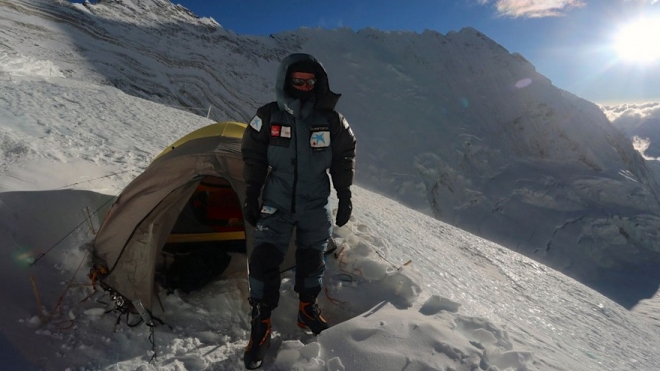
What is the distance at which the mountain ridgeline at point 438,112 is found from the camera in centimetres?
2225

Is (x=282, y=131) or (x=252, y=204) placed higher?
(x=282, y=131)

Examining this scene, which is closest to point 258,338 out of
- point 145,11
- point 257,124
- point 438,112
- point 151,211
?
point 151,211

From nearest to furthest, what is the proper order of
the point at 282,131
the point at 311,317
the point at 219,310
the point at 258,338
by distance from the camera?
1. the point at 258,338
2. the point at 282,131
3. the point at 311,317
4. the point at 219,310

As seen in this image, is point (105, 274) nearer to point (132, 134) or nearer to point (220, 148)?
point (220, 148)

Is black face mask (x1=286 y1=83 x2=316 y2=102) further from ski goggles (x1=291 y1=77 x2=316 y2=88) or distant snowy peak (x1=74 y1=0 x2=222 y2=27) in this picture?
distant snowy peak (x1=74 y1=0 x2=222 y2=27)

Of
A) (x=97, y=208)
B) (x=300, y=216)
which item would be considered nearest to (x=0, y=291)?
(x=97, y=208)

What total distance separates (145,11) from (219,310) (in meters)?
32.5

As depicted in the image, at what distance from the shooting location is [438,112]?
3203 centimetres

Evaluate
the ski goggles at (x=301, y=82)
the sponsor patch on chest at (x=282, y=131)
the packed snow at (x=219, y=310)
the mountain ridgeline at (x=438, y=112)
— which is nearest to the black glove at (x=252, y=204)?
the sponsor patch on chest at (x=282, y=131)

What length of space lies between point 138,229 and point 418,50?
38540 mm

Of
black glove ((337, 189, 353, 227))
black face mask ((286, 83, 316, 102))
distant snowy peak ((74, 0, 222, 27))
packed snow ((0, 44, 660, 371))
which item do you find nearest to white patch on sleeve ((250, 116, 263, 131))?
black face mask ((286, 83, 316, 102))

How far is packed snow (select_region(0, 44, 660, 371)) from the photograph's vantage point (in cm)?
255

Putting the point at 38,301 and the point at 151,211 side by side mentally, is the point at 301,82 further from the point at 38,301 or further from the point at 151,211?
the point at 38,301

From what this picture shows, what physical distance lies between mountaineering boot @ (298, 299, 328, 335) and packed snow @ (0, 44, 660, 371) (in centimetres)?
10
